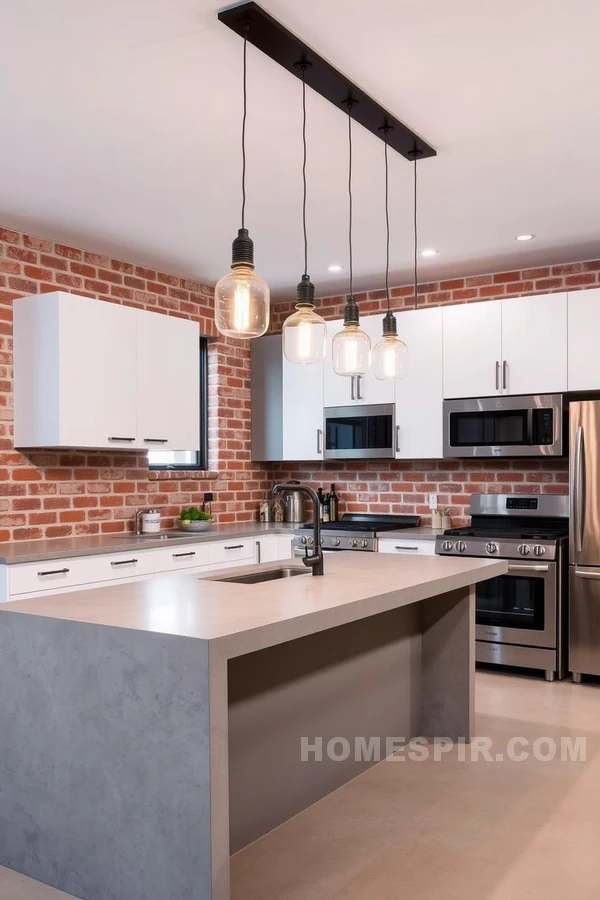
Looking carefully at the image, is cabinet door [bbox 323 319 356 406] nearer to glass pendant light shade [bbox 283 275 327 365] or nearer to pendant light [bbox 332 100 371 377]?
pendant light [bbox 332 100 371 377]

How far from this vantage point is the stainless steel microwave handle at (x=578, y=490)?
4.39 metres

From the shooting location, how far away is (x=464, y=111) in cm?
296

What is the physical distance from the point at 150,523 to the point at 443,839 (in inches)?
112

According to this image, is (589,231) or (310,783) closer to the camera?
(310,783)

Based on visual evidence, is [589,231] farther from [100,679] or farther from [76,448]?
[100,679]

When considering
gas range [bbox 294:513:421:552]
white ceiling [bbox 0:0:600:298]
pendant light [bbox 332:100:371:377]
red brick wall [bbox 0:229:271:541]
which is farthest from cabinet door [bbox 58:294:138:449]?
pendant light [bbox 332:100:371:377]

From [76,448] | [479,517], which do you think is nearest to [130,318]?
[76,448]

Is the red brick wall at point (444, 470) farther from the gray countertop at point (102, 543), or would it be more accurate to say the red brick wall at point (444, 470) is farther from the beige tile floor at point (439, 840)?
the beige tile floor at point (439, 840)

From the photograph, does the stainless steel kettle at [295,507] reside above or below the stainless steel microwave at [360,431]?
below

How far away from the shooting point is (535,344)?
473cm

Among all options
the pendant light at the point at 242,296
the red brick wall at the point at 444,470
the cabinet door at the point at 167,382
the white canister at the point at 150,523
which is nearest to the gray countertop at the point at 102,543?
the white canister at the point at 150,523

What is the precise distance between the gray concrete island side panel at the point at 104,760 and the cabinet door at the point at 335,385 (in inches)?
139

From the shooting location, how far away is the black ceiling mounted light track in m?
2.34

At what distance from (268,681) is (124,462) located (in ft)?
8.67
